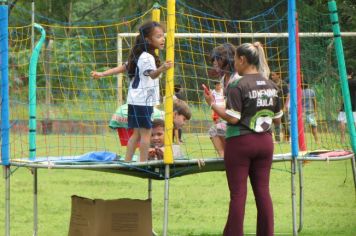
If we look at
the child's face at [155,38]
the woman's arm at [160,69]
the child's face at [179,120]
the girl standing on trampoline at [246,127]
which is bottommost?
the girl standing on trampoline at [246,127]

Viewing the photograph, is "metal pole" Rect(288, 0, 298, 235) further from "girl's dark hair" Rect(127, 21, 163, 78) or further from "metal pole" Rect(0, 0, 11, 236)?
"metal pole" Rect(0, 0, 11, 236)

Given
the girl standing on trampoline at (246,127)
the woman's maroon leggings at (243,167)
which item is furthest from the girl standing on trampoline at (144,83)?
the woman's maroon leggings at (243,167)

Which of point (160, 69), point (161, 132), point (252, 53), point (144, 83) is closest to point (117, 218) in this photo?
point (161, 132)

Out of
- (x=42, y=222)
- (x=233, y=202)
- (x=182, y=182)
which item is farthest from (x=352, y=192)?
(x=233, y=202)

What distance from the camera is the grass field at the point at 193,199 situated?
1025 centimetres

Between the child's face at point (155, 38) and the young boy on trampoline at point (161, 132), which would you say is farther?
the young boy on trampoline at point (161, 132)

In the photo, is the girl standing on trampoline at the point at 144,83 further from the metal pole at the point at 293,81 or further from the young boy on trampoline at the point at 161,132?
the metal pole at the point at 293,81

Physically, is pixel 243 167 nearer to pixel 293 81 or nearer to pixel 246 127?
pixel 246 127

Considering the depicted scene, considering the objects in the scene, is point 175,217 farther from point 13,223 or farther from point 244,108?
point 244,108

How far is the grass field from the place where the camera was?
10.2 m

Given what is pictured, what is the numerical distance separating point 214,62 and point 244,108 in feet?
3.91

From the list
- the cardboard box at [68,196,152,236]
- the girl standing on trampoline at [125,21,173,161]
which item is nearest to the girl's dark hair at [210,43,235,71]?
the girl standing on trampoline at [125,21,173,161]

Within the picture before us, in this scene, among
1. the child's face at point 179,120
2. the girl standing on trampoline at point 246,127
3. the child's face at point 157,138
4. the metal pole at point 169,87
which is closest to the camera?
the girl standing on trampoline at point 246,127

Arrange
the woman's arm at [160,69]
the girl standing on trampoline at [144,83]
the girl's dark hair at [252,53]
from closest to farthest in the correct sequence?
the girl's dark hair at [252,53]
the woman's arm at [160,69]
the girl standing on trampoline at [144,83]
